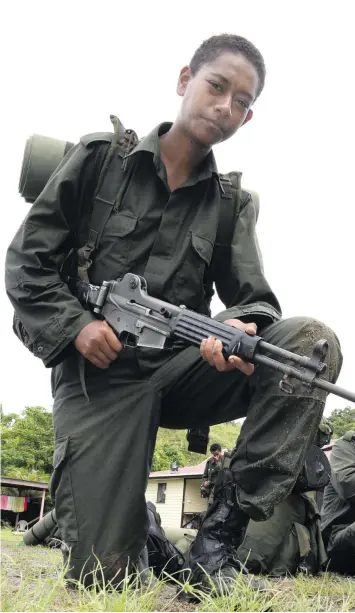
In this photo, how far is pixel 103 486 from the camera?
2.98 meters

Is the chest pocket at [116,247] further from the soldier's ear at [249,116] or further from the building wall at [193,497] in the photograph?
the building wall at [193,497]

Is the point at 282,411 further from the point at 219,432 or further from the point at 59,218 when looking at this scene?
the point at 219,432

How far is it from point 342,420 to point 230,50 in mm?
46118

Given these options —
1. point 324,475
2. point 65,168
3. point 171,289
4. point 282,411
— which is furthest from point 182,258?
point 324,475

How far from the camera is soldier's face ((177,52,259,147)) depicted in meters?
3.09

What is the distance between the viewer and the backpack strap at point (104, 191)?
3.22 meters

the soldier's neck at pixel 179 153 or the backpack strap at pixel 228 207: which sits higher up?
the soldier's neck at pixel 179 153

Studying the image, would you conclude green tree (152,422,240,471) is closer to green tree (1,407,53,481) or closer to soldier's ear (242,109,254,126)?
green tree (1,407,53,481)

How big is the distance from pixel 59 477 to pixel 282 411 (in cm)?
118

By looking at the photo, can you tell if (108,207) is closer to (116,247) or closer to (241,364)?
(116,247)

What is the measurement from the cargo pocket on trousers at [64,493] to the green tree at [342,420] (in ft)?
139

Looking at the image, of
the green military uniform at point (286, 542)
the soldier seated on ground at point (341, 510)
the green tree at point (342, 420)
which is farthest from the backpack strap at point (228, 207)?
the green tree at point (342, 420)

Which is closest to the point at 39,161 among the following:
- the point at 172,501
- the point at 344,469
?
the point at 344,469

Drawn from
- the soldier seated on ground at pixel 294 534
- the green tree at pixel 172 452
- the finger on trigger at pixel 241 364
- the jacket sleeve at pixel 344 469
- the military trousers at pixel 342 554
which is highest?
the finger on trigger at pixel 241 364
